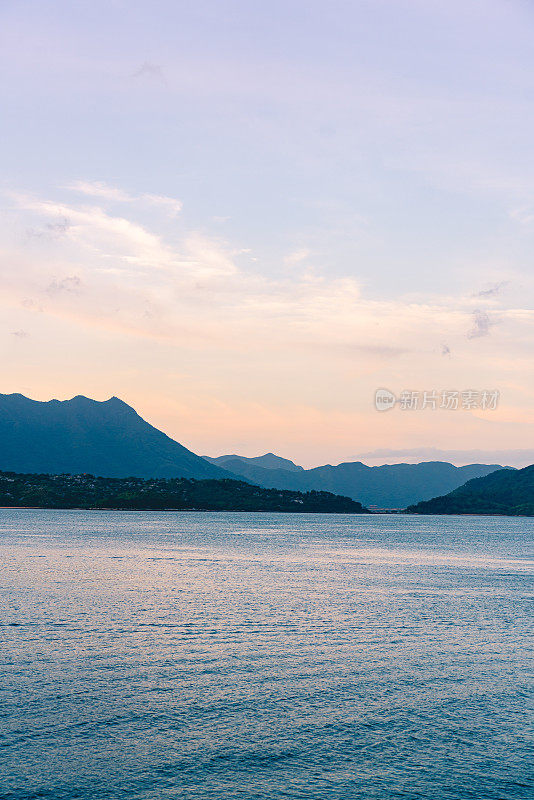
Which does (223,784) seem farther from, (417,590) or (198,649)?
(417,590)

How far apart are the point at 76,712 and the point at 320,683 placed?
15.5 metres

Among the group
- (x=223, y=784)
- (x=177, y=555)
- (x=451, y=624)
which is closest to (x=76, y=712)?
(x=223, y=784)

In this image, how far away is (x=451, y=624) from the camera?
64.9 m

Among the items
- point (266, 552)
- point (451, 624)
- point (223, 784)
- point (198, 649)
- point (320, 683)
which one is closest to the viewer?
point (223, 784)

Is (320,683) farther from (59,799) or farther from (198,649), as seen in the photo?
(59,799)

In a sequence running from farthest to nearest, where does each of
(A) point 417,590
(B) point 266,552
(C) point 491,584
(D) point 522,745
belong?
(B) point 266,552
(C) point 491,584
(A) point 417,590
(D) point 522,745

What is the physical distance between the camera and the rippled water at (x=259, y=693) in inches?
1160

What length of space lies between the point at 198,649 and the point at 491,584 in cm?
6612

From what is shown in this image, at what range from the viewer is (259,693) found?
133ft

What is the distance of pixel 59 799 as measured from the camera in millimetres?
26922

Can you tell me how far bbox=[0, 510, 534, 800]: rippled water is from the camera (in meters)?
29.5

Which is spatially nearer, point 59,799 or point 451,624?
point 59,799

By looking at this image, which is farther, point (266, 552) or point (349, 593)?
point (266, 552)

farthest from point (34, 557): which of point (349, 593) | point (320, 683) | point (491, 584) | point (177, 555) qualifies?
point (320, 683)
